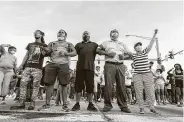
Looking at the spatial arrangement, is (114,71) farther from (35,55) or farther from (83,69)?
(35,55)

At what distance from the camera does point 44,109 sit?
4.73 metres

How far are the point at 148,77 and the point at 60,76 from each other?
222 cm

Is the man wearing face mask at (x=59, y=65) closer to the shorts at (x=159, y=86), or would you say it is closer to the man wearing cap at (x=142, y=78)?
the man wearing cap at (x=142, y=78)

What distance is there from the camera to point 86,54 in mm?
5254

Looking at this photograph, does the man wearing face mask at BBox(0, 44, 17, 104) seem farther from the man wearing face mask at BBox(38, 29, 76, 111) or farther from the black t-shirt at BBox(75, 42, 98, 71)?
the black t-shirt at BBox(75, 42, 98, 71)

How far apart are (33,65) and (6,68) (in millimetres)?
1923

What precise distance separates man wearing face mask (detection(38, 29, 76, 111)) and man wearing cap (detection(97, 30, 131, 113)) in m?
0.83

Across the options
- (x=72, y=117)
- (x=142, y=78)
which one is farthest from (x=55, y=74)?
(x=142, y=78)

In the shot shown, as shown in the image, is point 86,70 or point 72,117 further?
point 86,70

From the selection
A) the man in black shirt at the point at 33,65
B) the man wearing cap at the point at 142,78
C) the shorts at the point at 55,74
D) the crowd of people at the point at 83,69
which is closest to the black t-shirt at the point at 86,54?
the crowd of people at the point at 83,69

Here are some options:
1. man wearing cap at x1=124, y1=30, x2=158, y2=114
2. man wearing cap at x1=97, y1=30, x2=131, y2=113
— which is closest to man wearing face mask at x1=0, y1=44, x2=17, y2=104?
man wearing cap at x1=97, y1=30, x2=131, y2=113

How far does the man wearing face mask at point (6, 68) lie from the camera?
644cm

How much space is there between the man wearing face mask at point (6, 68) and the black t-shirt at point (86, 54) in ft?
8.24

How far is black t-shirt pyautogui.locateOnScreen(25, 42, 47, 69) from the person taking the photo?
5184 mm
